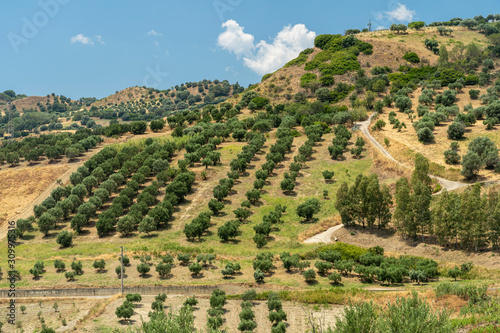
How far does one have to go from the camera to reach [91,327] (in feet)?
145

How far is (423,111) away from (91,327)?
114140 mm

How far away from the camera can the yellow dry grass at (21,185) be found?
107812 millimetres

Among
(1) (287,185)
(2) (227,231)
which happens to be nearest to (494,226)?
(2) (227,231)

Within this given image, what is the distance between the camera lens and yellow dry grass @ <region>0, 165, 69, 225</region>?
10781 cm

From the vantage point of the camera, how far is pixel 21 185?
119 metres

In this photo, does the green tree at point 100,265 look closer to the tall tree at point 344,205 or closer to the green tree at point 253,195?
the green tree at point 253,195

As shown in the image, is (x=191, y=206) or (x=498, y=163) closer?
(x=498, y=163)

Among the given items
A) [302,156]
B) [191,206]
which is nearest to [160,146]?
[191,206]

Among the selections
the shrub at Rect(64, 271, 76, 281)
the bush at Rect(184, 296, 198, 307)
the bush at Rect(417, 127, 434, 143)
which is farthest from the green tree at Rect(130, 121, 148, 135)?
the bush at Rect(184, 296, 198, 307)

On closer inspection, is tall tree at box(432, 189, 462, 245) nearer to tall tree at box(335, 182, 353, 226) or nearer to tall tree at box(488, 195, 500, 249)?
tall tree at box(488, 195, 500, 249)

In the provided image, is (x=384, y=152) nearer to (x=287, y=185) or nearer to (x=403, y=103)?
(x=287, y=185)

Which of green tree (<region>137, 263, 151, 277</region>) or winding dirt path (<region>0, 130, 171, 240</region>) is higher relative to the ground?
winding dirt path (<region>0, 130, 171, 240</region>)

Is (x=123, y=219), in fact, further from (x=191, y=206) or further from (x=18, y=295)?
(x=18, y=295)

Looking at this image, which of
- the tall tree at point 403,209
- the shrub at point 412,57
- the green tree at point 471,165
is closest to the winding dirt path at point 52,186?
the tall tree at point 403,209
